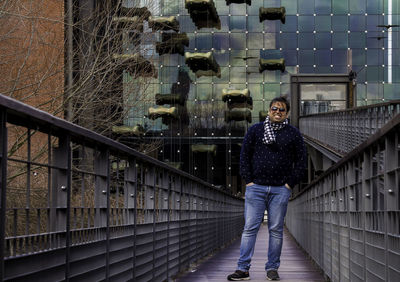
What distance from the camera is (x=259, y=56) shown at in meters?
57.6

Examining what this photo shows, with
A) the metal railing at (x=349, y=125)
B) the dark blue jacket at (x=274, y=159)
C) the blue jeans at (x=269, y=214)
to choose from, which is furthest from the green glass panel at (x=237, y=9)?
the blue jeans at (x=269, y=214)

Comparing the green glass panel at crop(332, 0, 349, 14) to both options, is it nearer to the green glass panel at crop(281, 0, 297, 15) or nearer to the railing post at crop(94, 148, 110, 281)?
the green glass panel at crop(281, 0, 297, 15)

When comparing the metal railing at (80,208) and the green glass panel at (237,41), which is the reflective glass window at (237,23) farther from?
the metal railing at (80,208)

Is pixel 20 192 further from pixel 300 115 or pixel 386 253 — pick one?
pixel 300 115

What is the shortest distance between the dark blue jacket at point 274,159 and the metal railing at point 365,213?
456mm

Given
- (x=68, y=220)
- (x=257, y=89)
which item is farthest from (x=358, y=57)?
(x=68, y=220)

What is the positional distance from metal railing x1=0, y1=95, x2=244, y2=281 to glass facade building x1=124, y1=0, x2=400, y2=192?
45.3 meters

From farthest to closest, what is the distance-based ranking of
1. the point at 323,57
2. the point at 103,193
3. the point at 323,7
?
the point at 323,7
the point at 323,57
the point at 103,193

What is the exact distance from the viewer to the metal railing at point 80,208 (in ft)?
13.0

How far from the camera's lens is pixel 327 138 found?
109ft

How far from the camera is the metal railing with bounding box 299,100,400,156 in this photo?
1810 centimetres

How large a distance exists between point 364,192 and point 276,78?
51.3 m

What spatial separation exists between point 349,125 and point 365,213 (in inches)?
729

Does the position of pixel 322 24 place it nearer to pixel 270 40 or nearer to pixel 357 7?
pixel 357 7
